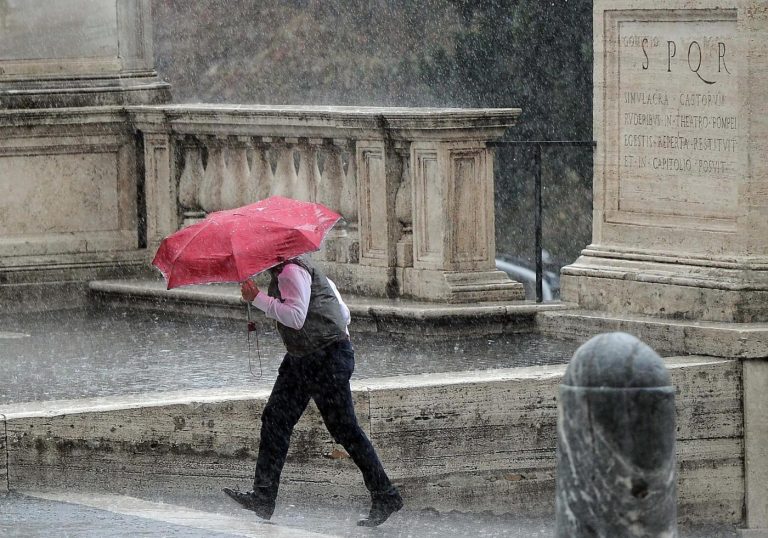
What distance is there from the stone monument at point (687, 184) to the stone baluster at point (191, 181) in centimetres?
308

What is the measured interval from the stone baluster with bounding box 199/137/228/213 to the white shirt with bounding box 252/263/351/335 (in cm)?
505

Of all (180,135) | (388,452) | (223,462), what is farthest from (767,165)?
(180,135)

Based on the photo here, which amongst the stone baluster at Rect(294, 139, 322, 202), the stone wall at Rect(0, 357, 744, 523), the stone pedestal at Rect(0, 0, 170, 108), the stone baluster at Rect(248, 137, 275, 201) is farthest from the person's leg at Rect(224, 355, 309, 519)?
the stone pedestal at Rect(0, 0, 170, 108)

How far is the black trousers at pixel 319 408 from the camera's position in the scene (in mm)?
7949

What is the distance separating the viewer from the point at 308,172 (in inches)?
478

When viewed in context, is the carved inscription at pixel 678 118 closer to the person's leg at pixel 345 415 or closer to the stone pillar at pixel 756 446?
the stone pillar at pixel 756 446

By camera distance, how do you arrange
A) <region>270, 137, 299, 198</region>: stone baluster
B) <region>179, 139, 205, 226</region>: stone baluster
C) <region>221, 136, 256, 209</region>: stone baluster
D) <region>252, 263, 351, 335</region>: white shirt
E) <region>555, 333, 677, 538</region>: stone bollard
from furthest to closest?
<region>179, 139, 205, 226</region>: stone baluster, <region>221, 136, 256, 209</region>: stone baluster, <region>270, 137, 299, 198</region>: stone baluster, <region>252, 263, 351, 335</region>: white shirt, <region>555, 333, 677, 538</region>: stone bollard

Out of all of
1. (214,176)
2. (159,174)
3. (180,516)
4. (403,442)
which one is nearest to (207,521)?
(180,516)

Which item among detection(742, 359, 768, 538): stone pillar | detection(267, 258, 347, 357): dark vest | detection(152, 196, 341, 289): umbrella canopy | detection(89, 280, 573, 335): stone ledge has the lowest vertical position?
detection(742, 359, 768, 538): stone pillar

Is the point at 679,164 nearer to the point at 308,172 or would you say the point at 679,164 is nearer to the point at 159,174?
the point at 308,172

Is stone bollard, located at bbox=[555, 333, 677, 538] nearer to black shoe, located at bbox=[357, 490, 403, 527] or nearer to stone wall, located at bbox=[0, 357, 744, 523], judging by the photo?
black shoe, located at bbox=[357, 490, 403, 527]

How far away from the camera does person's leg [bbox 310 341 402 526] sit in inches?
313

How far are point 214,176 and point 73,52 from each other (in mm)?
1408

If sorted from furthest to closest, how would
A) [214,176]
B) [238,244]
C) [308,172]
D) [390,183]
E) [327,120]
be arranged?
[214,176]
[308,172]
[327,120]
[390,183]
[238,244]
